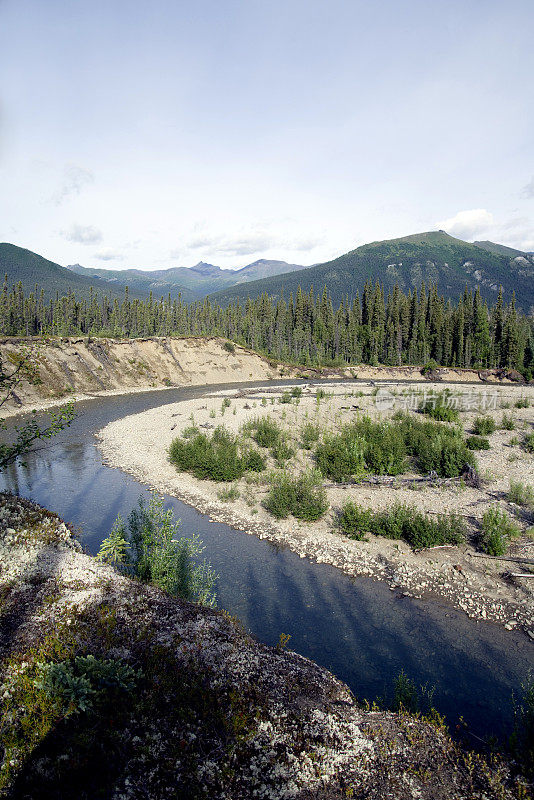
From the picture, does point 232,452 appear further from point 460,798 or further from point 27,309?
point 27,309

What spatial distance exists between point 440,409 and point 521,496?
1190 centimetres

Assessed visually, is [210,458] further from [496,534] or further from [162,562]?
[496,534]

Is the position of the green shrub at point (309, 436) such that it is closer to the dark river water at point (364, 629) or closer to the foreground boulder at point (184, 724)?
the dark river water at point (364, 629)

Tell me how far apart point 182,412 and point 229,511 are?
1889 centimetres

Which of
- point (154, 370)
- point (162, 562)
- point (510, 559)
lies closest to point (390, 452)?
point (510, 559)

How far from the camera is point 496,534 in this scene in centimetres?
1184

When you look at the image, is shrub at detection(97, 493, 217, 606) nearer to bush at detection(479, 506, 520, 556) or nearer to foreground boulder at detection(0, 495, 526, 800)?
foreground boulder at detection(0, 495, 526, 800)

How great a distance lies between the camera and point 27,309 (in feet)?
309

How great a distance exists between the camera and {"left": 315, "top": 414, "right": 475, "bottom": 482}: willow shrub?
18.1 m

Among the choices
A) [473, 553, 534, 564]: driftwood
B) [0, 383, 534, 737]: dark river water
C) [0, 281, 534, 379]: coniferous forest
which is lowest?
[0, 383, 534, 737]: dark river water

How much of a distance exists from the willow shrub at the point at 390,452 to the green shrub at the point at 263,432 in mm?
2713

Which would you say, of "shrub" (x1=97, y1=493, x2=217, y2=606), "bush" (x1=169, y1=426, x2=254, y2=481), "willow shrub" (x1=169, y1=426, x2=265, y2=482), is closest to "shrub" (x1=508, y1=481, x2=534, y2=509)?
"willow shrub" (x1=169, y1=426, x2=265, y2=482)

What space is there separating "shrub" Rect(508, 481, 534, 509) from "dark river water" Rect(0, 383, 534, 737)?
7215mm

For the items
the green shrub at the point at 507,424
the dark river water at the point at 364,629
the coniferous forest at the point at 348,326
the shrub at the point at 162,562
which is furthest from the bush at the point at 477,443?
the coniferous forest at the point at 348,326
